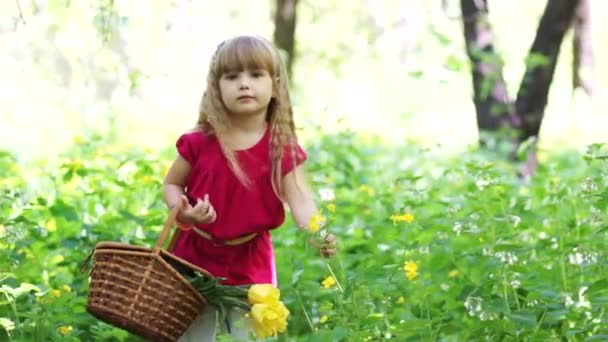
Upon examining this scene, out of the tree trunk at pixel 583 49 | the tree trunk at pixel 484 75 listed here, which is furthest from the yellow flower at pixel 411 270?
the tree trunk at pixel 583 49

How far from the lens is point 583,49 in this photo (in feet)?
31.6

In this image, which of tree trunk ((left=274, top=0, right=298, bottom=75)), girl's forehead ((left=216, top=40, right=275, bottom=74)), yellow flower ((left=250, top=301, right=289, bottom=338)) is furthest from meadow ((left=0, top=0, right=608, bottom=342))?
tree trunk ((left=274, top=0, right=298, bottom=75))

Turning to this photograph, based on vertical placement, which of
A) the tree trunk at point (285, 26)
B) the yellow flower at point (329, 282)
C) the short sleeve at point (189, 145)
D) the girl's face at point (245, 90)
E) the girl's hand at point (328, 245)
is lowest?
the tree trunk at point (285, 26)

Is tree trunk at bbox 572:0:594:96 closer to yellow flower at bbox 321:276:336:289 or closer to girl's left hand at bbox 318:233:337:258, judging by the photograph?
girl's left hand at bbox 318:233:337:258

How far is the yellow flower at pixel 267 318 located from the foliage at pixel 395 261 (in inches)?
6.2

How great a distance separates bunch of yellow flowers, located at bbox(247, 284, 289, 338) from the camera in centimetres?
274

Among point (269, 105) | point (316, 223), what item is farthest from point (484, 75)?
point (316, 223)

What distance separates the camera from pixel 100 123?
11.9 metres

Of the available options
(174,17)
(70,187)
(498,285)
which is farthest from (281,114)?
(174,17)

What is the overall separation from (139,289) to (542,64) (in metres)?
5.40

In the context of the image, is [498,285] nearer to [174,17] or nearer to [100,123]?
[100,123]

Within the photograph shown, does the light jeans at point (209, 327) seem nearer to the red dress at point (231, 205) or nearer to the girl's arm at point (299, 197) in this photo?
the red dress at point (231, 205)

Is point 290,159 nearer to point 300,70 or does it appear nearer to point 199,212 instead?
point 199,212

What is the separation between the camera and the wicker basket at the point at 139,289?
126 inches
